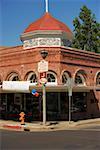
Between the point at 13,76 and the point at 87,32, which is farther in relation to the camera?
the point at 87,32

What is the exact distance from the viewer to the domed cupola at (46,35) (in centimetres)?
2942

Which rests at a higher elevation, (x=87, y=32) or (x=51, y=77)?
(x=87, y=32)

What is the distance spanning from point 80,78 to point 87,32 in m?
21.6

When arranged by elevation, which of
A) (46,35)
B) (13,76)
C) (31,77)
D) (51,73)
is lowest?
(31,77)

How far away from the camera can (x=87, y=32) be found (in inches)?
2056

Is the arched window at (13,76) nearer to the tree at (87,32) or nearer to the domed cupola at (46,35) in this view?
the domed cupola at (46,35)

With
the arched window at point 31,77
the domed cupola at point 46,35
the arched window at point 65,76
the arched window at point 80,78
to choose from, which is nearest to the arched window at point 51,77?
the arched window at point 65,76

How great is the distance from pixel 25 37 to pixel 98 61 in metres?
7.64

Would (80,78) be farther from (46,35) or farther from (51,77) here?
(46,35)

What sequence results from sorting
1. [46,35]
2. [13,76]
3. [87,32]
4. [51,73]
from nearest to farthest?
[51,73]
[46,35]
[13,76]
[87,32]

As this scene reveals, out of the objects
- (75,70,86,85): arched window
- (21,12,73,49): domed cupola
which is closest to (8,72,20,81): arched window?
(21,12,73,49): domed cupola

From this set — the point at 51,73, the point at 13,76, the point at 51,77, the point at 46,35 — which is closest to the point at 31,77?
the point at 51,77

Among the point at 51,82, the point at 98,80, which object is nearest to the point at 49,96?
the point at 51,82

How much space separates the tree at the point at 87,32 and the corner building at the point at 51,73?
18.9m
